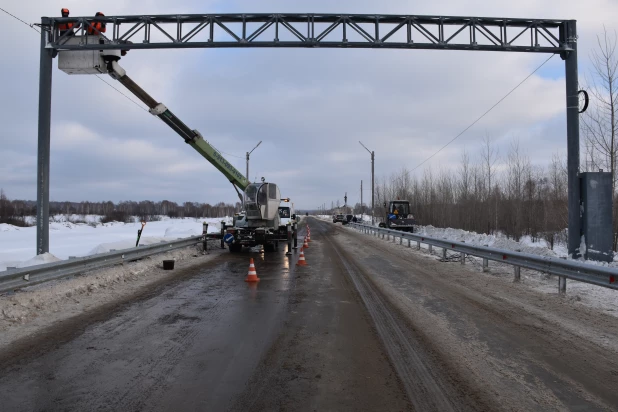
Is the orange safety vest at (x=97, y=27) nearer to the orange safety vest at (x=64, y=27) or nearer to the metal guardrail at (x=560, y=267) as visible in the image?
the orange safety vest at (x=64, y=27)

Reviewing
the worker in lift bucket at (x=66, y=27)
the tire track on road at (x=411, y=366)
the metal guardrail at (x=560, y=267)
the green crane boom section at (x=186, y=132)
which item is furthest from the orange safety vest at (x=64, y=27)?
the metal guardrail at (x=560, y=267)

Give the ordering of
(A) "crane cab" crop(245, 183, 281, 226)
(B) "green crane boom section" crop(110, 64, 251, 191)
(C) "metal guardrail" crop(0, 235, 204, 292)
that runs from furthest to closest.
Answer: (A) "crane cab" crop(245, 183, 281, 226), (B) "green crane boom section" crop(110, 64, 251, 191), (C) "metal guardrail" crop(0, 235, 204, 292)

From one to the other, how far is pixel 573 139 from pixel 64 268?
644 inches

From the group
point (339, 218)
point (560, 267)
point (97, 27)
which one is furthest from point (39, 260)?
point (339, 218)

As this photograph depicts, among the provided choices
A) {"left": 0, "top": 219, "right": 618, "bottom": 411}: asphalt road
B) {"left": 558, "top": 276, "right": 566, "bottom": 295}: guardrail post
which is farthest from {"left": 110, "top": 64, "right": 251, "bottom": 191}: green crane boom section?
{"left": 558, "top": 276, "right": 566, "bottom": 295}: guardrail post

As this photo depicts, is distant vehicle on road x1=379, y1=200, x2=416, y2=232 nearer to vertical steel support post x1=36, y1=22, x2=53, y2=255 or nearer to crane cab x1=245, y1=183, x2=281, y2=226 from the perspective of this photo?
crane cab x1=245, y1=183, x2=281, y2=226

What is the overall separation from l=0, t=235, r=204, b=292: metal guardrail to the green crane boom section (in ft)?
18.8

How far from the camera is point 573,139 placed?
1405 cm

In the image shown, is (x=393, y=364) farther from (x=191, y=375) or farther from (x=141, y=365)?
(x=141, y=365)

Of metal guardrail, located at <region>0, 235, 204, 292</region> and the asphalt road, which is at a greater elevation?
metal guardrail, located at <region>0, 235, 204, 292</region>

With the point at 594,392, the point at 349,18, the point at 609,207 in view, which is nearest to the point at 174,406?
the point at 594,392

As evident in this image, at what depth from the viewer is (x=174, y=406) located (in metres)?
3.81

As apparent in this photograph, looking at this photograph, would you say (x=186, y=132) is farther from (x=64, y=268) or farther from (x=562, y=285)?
(x=562, y=285)

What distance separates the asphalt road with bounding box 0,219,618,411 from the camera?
13.1 ft
